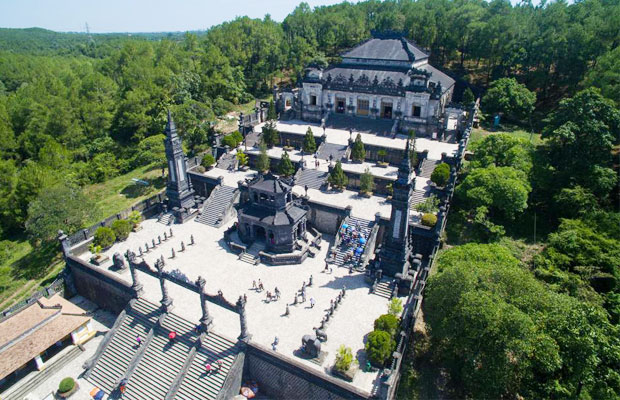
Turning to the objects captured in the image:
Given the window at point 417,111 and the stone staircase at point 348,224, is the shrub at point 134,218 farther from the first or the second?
the window at point 417,111

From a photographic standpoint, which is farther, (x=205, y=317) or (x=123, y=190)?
(x=123, y=190)

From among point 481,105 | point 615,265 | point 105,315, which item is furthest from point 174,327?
point 481,105

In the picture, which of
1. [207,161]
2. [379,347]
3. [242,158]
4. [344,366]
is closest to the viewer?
[344,366]

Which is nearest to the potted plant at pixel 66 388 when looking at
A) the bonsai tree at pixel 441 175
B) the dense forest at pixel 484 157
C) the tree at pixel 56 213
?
the tree at pixel 56 213

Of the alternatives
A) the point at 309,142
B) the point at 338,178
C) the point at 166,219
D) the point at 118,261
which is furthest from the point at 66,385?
the point at 309,142

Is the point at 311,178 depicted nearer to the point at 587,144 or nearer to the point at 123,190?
the point at 123,190

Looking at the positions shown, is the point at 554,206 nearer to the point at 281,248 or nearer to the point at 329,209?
the point at 329,209
